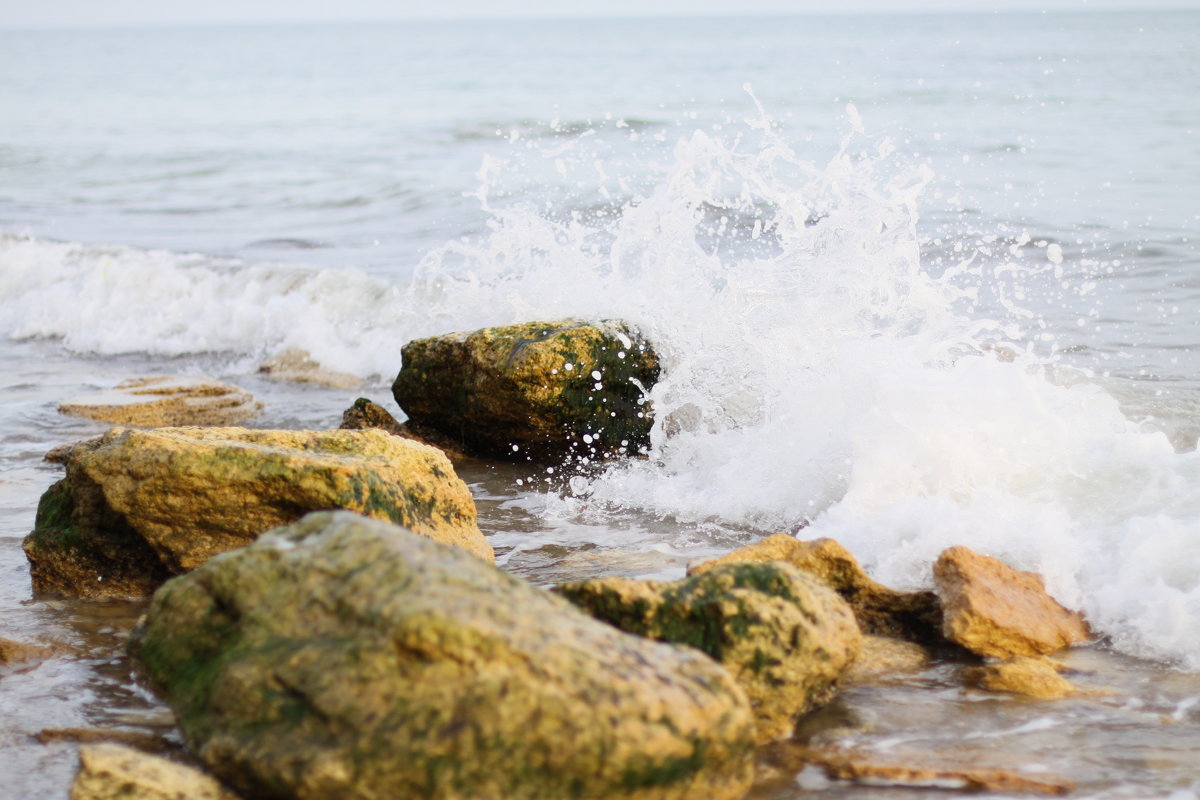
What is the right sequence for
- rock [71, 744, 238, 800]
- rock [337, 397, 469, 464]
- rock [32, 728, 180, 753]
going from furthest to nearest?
rock [337, 397, 469, 464] < rock [32, 728, 180, 753] < rock [71, 744, 238, 800]

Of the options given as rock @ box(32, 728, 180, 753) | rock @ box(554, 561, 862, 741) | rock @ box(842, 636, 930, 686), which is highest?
rock @ box(554, 561, 862, 741)

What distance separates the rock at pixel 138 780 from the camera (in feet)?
8.23

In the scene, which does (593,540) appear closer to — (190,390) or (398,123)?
(190,390)

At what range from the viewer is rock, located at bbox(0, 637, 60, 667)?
349cm

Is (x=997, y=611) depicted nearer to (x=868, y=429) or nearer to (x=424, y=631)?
(x=868, y=429)

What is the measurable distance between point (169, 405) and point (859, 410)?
3.94m

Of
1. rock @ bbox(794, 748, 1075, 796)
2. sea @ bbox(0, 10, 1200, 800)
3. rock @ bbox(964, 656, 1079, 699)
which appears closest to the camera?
rock @ bbox(794, 748, 1075, 796)

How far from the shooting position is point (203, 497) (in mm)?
3734

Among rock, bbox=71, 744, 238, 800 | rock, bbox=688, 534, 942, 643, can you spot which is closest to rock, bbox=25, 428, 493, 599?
rock, bbox=688, 534, 942, 643

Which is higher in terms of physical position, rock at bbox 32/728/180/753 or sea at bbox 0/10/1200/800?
sea at bbox 0/10/1200/800

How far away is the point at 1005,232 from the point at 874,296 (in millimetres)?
5150

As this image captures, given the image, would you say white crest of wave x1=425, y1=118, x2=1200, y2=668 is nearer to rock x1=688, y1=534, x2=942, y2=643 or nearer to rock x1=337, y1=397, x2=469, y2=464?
rock x1=688, y1=534, x2=942, y2=643

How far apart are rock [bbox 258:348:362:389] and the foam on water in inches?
4.9

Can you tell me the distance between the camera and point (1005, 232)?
1051cm
